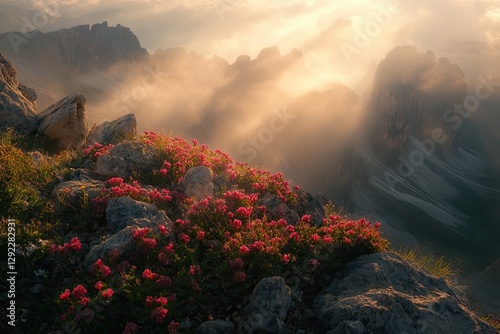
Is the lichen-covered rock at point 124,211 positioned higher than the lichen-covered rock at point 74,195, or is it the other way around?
the lichen-covered rock at point 74,195

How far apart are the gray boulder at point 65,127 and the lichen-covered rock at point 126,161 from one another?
170 inches

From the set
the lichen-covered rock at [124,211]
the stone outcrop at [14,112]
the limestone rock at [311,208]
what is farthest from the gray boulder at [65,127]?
the limestone rock at [311,208]

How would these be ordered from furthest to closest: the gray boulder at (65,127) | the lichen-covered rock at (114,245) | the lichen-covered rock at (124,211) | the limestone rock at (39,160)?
the gray boulder at (65,127) → the limestone rock at (39,160) → the lichen-covered rock at (124,211) → the lichen-covered rock at (114,245)

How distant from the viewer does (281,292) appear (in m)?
7.21

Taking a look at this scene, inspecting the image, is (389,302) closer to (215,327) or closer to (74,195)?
(215,327)

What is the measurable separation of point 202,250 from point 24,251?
3.94 meters

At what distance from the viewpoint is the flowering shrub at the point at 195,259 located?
6656mm

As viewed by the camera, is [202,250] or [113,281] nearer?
[113,281]

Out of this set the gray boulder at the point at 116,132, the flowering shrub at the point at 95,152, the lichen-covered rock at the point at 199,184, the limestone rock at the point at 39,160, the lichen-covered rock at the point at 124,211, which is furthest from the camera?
the gray boulder at the point at 116,132

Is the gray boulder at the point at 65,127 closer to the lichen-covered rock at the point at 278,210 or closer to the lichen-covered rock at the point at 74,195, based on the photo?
the lichen-covered rock at the point at 74,195

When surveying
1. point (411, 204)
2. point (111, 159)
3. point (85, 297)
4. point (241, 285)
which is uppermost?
point (111, 159)

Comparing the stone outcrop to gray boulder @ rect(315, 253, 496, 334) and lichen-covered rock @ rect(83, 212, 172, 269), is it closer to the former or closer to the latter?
lichen-covered rock @ rect(83, 212, 172, 269)

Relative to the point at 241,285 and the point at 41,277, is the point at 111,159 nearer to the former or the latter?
the point at 41,277

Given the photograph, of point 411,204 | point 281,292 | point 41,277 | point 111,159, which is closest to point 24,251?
point 41,277
